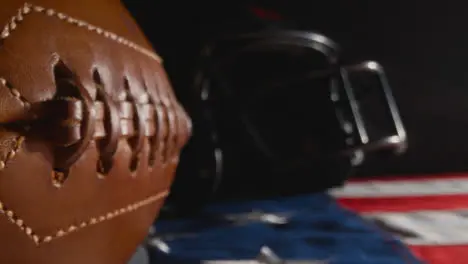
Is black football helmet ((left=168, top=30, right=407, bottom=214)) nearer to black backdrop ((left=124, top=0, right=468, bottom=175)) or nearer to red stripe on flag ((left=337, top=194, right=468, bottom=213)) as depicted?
red stripe on flag ((left=337, top=194, right=468, bottom=213))

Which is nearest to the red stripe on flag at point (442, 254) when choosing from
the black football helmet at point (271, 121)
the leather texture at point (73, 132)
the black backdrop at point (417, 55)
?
the black football helmet at point (271, 121)

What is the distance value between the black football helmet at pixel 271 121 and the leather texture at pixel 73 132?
379mm

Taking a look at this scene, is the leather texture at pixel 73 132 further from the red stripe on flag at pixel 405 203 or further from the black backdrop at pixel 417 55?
the black backdrop at pixel 417 55

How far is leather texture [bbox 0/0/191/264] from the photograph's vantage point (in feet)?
0.93

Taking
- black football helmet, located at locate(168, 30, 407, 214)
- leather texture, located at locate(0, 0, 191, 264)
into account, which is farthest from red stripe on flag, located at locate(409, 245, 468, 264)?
leather texture, located at locate(0, 0, 191, 264)

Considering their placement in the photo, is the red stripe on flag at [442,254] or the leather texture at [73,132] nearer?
the leather texture at [73,132]

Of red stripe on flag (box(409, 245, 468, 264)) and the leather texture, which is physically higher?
the leather texture

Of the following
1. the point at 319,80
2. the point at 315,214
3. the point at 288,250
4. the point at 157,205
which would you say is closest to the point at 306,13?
the point at 319,80

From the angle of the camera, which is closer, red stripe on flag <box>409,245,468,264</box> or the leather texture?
the leather texture

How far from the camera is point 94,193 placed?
36 centimetres

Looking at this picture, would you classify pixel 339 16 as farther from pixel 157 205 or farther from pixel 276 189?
pixel 157 205

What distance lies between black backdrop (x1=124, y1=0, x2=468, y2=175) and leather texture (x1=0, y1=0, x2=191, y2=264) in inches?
30.7

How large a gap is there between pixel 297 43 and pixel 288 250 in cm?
26

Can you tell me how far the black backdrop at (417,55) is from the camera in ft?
4.00
